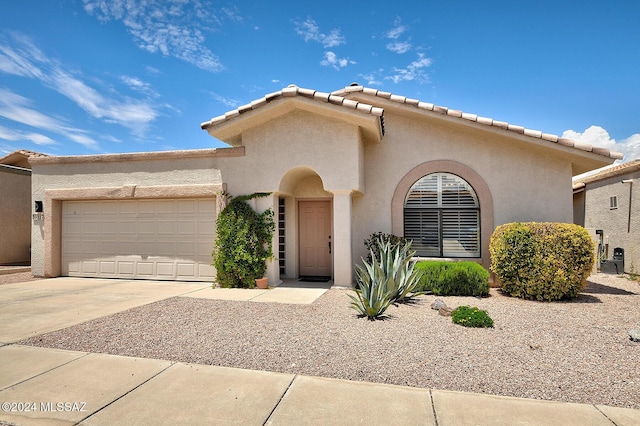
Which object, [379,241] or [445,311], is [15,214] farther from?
[445,311]

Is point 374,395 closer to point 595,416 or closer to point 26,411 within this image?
point 595,416

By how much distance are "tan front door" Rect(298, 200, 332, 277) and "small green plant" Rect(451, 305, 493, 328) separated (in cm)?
557

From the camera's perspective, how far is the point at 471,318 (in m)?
5.89

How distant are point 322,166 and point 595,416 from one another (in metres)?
7.44

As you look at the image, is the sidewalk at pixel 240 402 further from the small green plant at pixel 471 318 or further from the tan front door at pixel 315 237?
the tan front door at pixel 315 237

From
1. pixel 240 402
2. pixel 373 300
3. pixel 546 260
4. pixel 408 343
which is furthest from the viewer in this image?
pixel 546 260

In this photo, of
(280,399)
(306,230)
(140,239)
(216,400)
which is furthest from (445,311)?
(140,239)

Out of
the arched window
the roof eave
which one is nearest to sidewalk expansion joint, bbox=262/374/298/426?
the roof eave

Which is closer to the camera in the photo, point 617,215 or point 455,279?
point 455,279

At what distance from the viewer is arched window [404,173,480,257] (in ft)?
33.1

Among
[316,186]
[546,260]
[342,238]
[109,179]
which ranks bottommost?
[546,260]

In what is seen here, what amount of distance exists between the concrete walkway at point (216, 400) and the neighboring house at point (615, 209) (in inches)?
496

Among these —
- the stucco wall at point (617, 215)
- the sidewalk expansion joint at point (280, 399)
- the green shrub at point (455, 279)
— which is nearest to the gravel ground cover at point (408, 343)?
the sidewalk expansion joint at point (280, 399)

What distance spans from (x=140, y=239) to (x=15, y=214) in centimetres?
822
